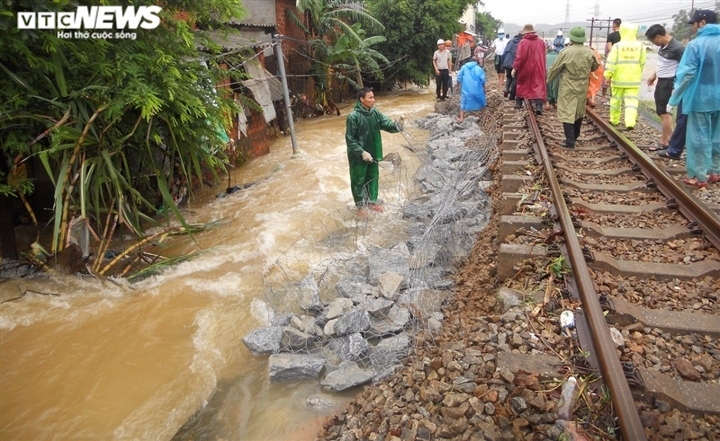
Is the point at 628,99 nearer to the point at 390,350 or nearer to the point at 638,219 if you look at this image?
the point at 638,219

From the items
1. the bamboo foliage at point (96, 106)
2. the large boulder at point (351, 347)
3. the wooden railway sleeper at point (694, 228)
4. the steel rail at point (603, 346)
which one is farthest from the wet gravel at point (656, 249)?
the bamboo foliage at point (96, 106)

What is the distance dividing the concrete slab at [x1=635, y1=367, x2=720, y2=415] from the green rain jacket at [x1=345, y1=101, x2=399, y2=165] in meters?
4.40

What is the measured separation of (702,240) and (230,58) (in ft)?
24.4

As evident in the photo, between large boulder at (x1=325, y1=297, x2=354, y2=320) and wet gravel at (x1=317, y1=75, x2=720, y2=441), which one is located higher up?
wet gravel at (x1=317, y1=75, x2=720, y2=441)

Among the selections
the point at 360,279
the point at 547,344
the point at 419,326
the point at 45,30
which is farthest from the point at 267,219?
the point at 547,344

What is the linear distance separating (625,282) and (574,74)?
174 inches

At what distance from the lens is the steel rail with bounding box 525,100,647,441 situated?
2002 mm

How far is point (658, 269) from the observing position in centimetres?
340

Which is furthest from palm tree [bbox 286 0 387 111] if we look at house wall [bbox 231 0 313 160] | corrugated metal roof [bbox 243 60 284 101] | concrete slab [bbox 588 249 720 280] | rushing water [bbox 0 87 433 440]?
concrete slab [bbox 588 249 720 280]

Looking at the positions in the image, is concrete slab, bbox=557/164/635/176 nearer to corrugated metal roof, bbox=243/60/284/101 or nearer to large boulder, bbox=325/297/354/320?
large boulder, bbox=325/297/354/320

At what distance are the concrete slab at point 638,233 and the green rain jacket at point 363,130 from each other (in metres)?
3.02

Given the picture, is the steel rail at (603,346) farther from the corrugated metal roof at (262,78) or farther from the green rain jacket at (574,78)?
the corrugated metal roof at (262,78)

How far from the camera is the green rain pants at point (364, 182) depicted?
253 inches

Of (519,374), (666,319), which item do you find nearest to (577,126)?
(666,319)
